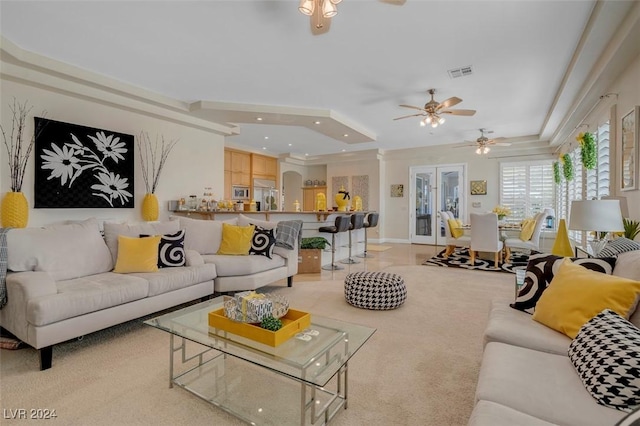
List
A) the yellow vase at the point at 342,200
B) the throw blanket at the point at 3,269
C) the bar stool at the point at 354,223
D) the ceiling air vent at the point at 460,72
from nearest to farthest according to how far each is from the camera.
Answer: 1. the throw blanket at the point at 3,269
2. the ceiling air vent at the point at 460,72
3. the bar stool at the point at 354,223
4. the yellow vase at the point at 342,200

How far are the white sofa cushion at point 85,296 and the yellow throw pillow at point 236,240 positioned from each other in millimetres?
1163

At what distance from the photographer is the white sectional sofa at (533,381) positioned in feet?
3.50

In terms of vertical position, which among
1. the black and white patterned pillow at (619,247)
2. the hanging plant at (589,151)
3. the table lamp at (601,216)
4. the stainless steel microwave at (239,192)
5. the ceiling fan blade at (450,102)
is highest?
the ceiling fan blade at (450,102)

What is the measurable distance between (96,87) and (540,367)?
5.03 metres

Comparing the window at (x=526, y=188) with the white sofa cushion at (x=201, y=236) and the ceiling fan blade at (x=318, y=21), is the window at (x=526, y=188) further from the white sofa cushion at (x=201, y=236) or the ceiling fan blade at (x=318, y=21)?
the ceiling fan blade at (x=318, y=21)

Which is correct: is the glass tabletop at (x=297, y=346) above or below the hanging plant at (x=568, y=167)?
below

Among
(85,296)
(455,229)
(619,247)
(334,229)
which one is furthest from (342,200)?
(85,296)

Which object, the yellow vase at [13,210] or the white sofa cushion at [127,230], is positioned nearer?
the white sofa cushion at [127,230]

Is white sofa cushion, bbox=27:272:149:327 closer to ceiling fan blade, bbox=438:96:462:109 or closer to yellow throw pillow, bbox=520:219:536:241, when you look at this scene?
ceiling fan blade, bbox=438:96:462:109

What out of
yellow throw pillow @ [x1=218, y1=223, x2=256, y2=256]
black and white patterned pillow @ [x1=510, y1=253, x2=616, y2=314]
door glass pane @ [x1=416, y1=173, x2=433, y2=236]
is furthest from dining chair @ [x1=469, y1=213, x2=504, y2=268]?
yellow throw pillow @ [x1=218, y1=223, x2=256, y2=256]

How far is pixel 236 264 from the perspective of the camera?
3.53m

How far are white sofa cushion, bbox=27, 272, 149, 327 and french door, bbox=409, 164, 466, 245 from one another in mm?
7431

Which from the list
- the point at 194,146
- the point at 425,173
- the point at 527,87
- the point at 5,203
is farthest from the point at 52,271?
the point at 425,173

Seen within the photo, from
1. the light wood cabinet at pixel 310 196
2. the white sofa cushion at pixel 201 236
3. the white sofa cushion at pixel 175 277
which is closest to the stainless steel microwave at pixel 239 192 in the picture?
the light wood cabinet at pixel 310 196
